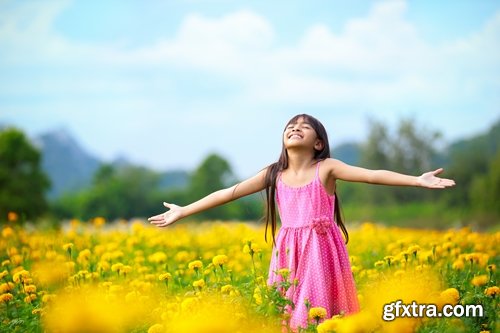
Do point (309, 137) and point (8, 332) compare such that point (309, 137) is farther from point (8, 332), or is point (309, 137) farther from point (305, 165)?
point (8, 332)

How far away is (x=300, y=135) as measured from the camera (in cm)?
449

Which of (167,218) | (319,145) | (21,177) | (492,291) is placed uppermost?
(21,177)

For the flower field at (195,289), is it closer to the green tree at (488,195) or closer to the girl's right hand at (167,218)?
the girl's right hand at (167,218)

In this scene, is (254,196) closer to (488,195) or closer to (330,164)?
(488,195)

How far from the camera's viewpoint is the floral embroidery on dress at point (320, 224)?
4.46 metres

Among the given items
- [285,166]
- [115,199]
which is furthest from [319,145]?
[115,199]

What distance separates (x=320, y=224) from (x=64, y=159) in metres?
120

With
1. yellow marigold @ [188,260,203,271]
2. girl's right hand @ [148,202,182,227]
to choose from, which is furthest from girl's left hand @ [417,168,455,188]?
girl's right hand @ [148,202,182,227]

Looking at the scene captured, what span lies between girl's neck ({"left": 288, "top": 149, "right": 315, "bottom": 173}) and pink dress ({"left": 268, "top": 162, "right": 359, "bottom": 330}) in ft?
0.33

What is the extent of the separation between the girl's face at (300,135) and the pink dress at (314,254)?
0.66 feet

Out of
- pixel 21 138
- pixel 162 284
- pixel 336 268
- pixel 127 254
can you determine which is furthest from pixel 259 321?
pixel 21 138

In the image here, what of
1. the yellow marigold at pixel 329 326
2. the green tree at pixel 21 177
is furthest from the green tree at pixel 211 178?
the yellow marigold at pixel 329 326

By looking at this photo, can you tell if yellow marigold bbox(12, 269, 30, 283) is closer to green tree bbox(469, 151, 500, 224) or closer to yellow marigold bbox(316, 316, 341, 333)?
yellow marigold bbox(316, 316, 341, 333)

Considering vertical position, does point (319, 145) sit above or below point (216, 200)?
above
